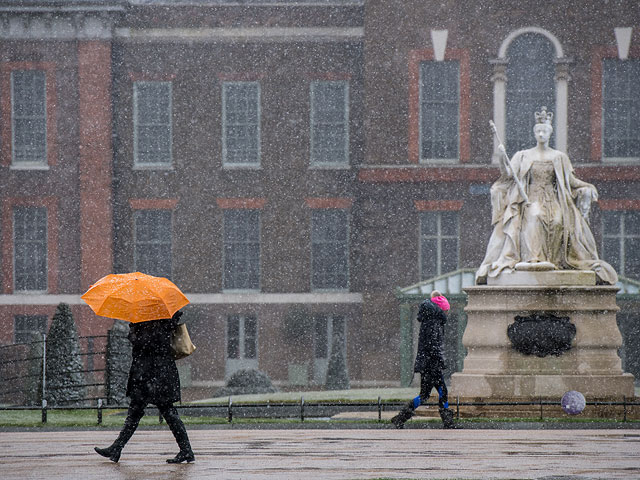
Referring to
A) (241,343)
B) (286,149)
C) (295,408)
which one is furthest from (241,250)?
(295,408)

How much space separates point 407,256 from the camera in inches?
1508

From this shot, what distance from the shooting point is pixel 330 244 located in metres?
40.0

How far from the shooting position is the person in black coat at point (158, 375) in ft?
37.5

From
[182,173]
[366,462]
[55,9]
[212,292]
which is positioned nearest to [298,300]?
[212,292]

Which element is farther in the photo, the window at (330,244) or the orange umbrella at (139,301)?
the window at (330,244)

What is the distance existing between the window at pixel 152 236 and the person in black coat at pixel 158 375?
28.9 metres

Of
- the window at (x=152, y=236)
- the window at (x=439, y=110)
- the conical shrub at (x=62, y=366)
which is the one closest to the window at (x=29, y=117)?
the window at (x=152, y=236)

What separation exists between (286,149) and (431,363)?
24723 millimetres

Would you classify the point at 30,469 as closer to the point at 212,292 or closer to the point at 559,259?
the point at 559,259

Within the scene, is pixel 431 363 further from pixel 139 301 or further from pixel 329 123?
pixel 329 123

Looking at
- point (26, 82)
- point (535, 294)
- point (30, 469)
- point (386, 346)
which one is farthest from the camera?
point (26, 82)

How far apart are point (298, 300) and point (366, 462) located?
28.0 m

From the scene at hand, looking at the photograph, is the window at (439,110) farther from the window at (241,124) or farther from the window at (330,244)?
the window at (241,124)

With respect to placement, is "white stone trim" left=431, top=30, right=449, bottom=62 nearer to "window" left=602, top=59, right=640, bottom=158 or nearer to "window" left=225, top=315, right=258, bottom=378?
"window" left=602, top=59, right=640, bottom=158
